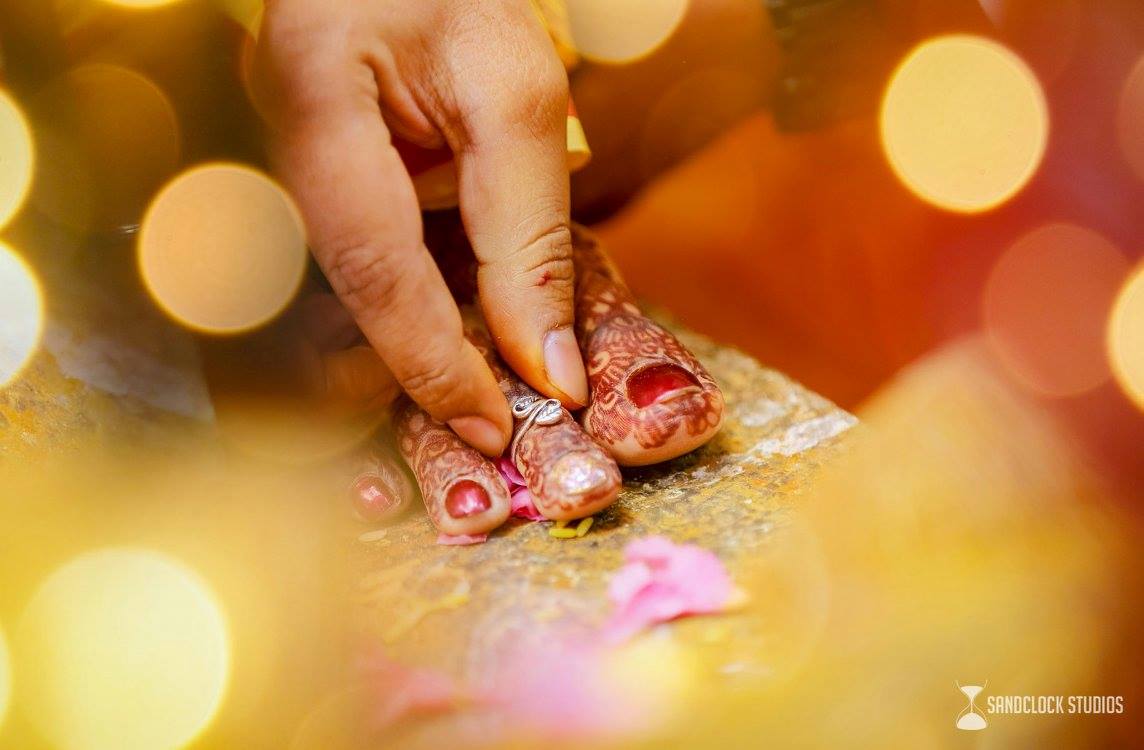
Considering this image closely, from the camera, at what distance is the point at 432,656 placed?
862mm

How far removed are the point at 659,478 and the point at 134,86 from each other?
2.68 feet

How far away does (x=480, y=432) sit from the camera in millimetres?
1098

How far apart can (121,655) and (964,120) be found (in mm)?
1751

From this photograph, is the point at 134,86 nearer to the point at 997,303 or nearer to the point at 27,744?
the point at 27,744

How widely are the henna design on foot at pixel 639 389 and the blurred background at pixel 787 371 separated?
18 cm

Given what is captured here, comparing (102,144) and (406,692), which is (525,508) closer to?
(406,692)

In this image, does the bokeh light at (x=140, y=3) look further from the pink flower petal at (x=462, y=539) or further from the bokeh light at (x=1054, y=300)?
the bokeh light at (x=1054, y=300)

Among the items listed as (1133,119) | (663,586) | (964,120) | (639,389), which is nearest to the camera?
(663,586)

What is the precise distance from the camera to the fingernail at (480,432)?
43.1 inches

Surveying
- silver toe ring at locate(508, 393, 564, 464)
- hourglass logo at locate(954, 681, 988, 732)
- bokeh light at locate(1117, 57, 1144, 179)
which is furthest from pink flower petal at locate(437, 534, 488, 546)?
bokeh light at locate(1117, 57, 1144, 179)

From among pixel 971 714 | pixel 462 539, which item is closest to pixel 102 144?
pixel 462 539

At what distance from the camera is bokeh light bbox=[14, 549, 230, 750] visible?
765mm

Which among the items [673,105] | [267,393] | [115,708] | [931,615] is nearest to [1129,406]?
[931,615]

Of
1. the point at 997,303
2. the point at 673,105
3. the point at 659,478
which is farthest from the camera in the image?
the point at 673,105
